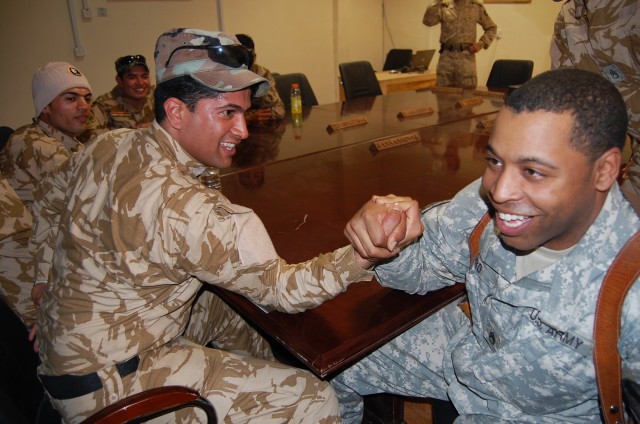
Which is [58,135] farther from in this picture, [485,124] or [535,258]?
[485,124]

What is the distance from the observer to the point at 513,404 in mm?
1073

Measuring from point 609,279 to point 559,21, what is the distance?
175cm

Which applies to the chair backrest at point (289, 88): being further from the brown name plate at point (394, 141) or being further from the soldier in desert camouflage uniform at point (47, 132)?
the soldier in desert camouflage uniform at point (47, 132)

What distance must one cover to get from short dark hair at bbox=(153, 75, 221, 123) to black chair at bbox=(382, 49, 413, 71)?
5875 mm

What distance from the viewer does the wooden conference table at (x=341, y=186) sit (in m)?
1.07

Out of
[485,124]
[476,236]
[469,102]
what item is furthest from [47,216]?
[469,102]

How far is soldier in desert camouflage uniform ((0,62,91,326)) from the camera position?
213cm

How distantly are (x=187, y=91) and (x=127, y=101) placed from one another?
2495mm

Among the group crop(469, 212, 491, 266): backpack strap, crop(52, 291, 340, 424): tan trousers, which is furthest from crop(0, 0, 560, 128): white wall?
crop(469, 212, 491, 266): backpack strap

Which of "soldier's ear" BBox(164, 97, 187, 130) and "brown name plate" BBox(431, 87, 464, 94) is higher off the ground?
"soldier's ear" BBox(164, 97, 187, 130)

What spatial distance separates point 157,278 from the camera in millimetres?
1114

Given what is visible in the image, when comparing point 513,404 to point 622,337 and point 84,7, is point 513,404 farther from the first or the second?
point 84,7

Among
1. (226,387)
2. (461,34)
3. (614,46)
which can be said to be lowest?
(226,387)

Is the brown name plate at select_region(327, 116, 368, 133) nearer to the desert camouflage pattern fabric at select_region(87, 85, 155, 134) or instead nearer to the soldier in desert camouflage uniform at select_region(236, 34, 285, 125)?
the soldier in desert camouflage uniform at select_region(236, 34, 285, 125)
